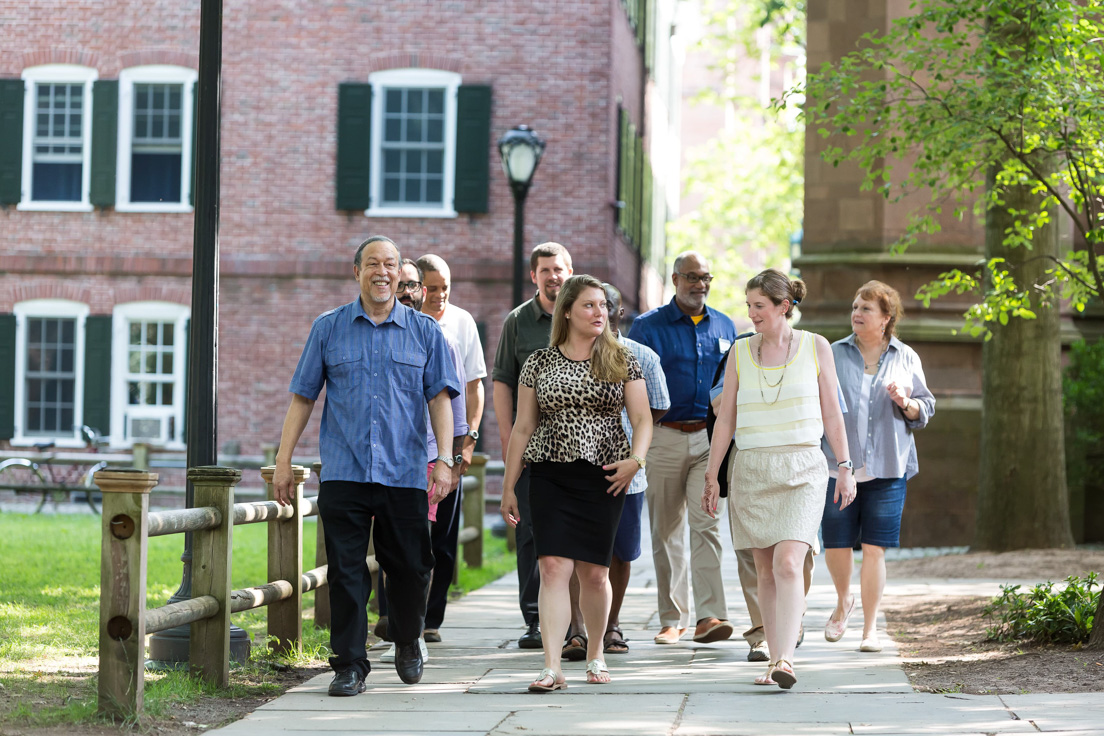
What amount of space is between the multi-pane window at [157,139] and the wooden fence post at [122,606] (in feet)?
56.2

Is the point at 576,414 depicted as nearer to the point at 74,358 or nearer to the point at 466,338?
the point at 466,338

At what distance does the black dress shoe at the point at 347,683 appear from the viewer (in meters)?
6.35

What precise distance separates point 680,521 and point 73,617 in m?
3.81

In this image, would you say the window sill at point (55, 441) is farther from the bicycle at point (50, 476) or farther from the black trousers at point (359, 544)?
the black trousers at point (359, 544)

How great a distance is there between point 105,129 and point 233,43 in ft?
7.60

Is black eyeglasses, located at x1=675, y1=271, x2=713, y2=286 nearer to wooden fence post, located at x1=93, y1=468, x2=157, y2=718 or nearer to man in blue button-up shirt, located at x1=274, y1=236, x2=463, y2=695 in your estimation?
man in blue button-up shirt, located at x1=274, y1=236, x2=463, y2=695

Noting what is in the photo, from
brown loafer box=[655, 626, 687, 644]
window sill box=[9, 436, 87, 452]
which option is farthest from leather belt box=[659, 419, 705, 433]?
window sill box=[9, 436, 87, 452]

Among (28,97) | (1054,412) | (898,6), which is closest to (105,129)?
(28,97)

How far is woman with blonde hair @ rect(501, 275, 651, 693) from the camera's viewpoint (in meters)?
6.46

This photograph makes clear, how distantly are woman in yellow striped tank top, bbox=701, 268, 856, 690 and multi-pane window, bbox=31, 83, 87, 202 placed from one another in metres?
17.6

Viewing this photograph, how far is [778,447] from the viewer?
259 inches

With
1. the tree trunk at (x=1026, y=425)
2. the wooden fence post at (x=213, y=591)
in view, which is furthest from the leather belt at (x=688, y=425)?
the tree trunk at (x=1026, y=425)

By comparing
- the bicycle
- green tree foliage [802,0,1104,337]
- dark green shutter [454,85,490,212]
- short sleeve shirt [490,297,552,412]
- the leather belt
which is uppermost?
dark green shutter [454,85,490,212]

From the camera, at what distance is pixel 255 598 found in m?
6.95
